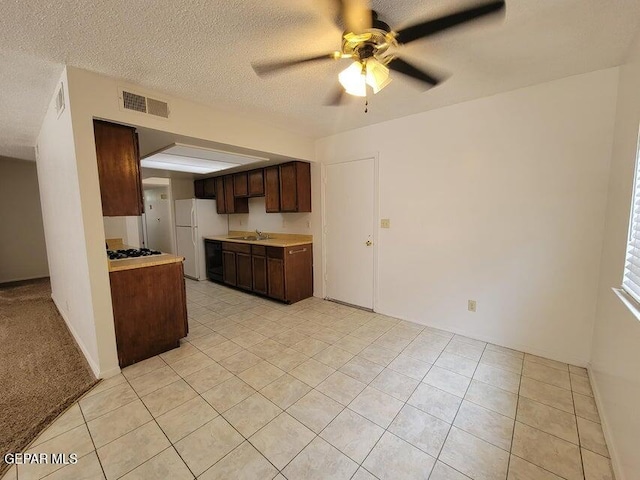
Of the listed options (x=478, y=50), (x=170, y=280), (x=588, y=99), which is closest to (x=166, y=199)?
(x=170, y=280)

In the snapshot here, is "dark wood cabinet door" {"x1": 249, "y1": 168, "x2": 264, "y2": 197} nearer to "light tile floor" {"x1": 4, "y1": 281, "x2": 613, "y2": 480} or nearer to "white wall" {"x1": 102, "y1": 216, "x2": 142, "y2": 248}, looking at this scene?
"light tile floor" {"x1": 4, "y1": 281, "x2": 613, "y2": 480}

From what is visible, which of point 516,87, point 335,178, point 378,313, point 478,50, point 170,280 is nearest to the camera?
point 478,50

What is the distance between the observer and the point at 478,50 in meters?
1.78

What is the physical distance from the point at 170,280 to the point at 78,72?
177 centimetres

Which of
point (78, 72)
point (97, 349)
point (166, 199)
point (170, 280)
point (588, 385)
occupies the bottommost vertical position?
point (588, 385)

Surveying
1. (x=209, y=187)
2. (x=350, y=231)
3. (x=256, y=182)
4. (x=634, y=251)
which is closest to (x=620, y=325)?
(x=634, y=251)

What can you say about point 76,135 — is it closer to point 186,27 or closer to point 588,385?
point 186,27

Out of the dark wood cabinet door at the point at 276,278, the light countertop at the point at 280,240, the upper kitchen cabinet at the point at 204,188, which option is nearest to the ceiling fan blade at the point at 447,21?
the light countertop at the point at 280,240

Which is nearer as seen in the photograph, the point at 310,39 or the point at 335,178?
the point at 310,39

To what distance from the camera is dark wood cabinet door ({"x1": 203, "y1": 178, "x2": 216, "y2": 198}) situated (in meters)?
5.38

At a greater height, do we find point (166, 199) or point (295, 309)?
point (166, 199)

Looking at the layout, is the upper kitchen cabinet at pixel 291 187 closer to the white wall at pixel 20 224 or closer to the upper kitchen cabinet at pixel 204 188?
the upper kitchen cabinet at pixel 204 188

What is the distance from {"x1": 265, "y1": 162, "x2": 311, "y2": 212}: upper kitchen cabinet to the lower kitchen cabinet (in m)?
1.87

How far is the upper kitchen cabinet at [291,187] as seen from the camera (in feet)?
13.1
